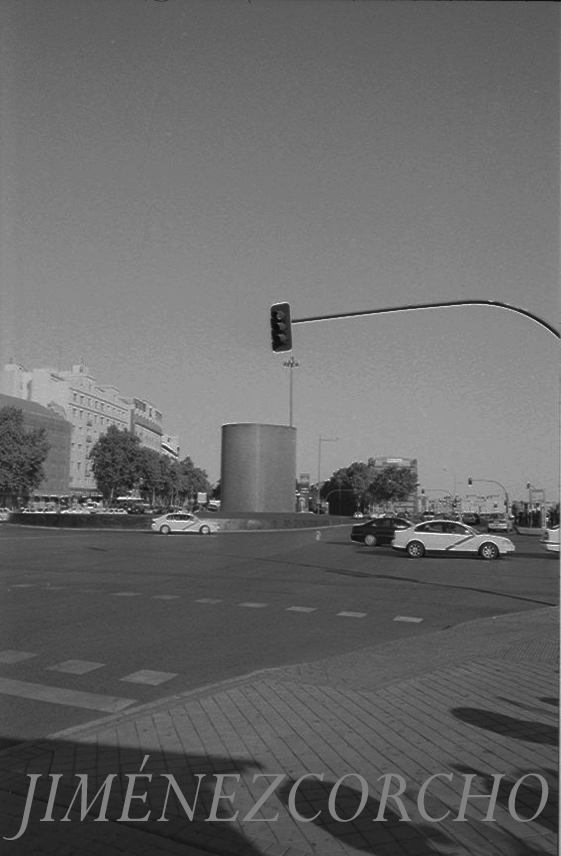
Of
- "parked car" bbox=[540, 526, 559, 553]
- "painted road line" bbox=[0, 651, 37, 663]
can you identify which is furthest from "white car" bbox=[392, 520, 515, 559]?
"painted road line" bbox=[0, 651, 37, 663]

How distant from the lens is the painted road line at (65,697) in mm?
7133

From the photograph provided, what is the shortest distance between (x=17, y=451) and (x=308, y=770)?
6997 cm

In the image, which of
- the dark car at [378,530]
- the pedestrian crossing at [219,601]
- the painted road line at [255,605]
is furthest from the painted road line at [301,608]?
the dark car at [378,530]

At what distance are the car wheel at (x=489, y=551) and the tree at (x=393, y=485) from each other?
121 m

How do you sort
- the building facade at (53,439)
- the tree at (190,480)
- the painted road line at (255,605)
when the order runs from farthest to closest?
the tree at (190,480) < the building facade at (53,439) < the painted road line at (255,605)

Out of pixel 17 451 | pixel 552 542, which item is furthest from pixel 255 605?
pixel 17 451

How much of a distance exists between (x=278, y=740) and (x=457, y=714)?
169 centimetres

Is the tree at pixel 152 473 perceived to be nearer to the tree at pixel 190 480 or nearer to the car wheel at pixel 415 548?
the tree at pixel 190 480

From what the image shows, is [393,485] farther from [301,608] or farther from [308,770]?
[308,770]

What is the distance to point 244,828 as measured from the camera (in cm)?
433

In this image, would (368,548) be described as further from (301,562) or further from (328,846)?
(328,846)

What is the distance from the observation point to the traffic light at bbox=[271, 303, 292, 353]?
15016 millimetres

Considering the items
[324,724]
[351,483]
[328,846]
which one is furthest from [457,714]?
[351,483]

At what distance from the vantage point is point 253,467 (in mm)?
57812
